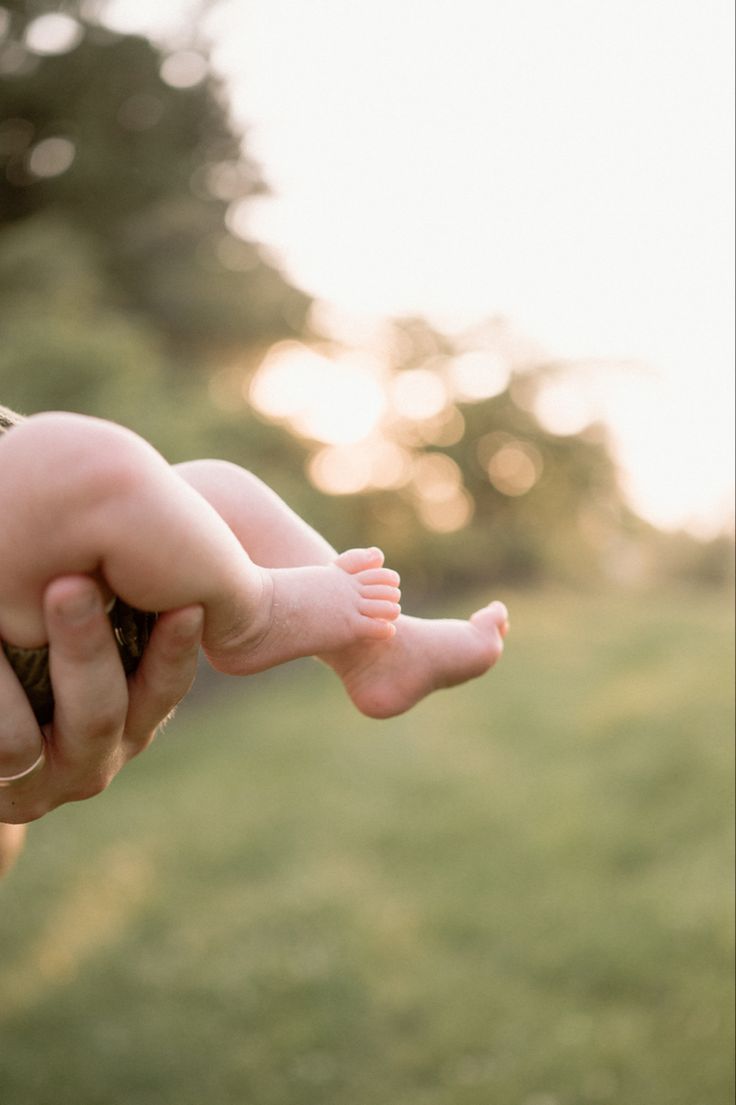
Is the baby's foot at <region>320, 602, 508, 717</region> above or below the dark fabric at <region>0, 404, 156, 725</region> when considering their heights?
below

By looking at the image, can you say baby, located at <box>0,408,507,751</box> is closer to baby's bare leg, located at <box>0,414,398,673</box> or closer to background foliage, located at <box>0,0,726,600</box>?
baby's bare leg, located at <box>0,414,398,673</box>

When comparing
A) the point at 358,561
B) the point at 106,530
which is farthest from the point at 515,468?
the point at 106,530

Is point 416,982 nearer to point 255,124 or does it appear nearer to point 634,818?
point 634,818

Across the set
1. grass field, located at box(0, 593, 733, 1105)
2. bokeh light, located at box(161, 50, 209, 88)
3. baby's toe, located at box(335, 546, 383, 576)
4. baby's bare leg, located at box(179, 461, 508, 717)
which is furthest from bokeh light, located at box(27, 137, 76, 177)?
baby's toe, located at box(335, 546, 383, 576)

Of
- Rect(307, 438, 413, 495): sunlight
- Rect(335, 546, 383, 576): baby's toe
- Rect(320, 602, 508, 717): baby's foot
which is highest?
Rect(335, 546, 383, 576): baby's toe

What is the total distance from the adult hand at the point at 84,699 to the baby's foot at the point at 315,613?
0.34 ft

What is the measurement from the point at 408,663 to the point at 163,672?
58cm

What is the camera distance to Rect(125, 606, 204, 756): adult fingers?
1396mm

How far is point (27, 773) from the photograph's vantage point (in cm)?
150

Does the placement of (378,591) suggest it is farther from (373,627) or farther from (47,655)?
(47,655)

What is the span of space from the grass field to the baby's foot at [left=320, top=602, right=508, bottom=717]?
193 centimetres

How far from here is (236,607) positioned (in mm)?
1459

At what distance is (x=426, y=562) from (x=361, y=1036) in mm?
12232

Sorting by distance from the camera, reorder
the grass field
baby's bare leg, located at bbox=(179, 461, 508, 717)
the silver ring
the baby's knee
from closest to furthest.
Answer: the baby's knee
the silver ring
baby's bare leg, located at bbox=(179, 461, 508, 717)
the grass field
